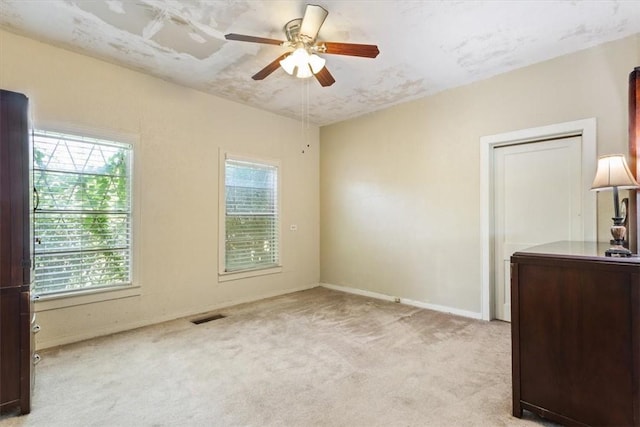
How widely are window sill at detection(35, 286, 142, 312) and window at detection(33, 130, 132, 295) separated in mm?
62

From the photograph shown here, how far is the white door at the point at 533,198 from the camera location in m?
3.33

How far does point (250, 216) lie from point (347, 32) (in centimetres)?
287

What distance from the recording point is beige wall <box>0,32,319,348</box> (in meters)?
3.08

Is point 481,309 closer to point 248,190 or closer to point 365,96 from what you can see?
point 365,96

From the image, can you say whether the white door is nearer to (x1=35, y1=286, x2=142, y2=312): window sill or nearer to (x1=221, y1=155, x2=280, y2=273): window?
(x1=221, y1=155, x2=280, y2=273): window

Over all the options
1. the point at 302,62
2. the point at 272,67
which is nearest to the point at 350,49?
the point at 302,62

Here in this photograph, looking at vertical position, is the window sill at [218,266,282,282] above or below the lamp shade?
below

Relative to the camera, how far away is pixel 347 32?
2848 millimetres

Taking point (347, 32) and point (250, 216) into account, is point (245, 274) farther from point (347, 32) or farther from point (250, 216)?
point (347, 32)

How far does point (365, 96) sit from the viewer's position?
4.39 meters

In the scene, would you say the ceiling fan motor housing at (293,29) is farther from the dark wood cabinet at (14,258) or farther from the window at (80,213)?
the window at (80,213)

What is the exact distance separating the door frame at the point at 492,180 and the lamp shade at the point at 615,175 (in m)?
0.88

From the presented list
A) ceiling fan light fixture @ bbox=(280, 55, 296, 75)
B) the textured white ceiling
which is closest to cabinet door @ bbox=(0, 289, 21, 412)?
the textured white ceiling

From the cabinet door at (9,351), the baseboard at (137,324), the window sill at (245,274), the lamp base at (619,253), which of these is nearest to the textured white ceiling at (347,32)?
the lamp base at (619,253)
